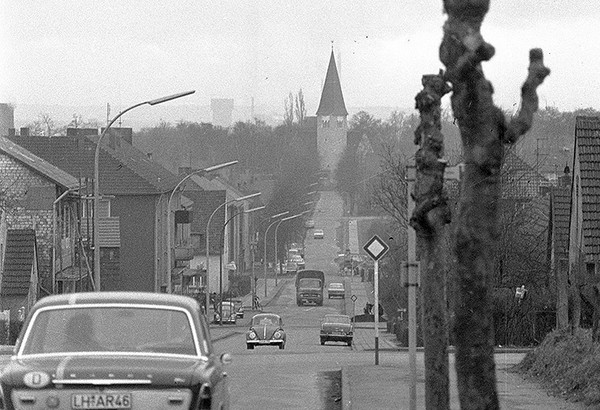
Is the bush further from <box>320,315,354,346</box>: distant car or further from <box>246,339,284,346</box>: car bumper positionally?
<box>320,315,354,346</box>: distant car

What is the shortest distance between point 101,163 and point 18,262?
78.0 feet

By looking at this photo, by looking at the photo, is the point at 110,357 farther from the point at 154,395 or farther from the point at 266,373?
the point at 266,373

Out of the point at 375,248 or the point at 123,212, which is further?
the point at 123,212

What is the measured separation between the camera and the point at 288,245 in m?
132

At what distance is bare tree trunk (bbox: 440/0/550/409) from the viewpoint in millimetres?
8344

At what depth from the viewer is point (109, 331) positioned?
1104 cm

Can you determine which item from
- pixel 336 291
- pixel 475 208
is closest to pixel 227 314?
pixel 336 291

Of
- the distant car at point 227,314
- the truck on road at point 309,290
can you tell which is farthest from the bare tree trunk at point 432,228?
the truck on road at point 309,290

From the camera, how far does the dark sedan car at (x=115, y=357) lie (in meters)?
10.0

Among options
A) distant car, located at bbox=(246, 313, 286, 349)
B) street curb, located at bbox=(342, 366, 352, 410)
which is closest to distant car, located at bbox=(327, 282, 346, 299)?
distant car, located at bbox=(246, 313, 286, 349)

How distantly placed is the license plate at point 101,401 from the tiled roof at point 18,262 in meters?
44.8

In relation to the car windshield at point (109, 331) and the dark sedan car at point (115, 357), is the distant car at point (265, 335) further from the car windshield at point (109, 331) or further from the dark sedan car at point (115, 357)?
the car windshield at point (109, 331)

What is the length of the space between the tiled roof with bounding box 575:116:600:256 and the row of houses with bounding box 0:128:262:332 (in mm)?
16399

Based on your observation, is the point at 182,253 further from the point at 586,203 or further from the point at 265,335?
the point at 586,203
